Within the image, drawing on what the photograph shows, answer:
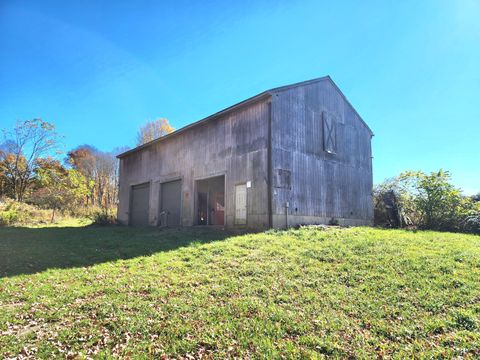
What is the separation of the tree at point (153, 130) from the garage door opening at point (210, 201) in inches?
817

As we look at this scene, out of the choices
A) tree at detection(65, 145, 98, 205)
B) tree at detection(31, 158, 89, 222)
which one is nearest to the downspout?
tree at detection(31, 158, 89, 222)

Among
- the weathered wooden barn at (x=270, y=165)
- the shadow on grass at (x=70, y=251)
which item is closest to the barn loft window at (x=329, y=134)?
the weathered wooden barn at (x=270, y=165)

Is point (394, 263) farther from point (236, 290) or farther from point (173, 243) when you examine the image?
point (173, 243)

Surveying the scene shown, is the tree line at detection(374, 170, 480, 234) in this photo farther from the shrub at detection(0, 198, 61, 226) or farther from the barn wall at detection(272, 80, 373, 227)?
the shrub at detection(0, 198, 61, 226)

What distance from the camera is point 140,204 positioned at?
20.8 meters

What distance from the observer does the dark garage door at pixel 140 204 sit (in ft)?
66.4

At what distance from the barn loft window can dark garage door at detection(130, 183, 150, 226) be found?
11734mm

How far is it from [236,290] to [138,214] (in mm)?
16465

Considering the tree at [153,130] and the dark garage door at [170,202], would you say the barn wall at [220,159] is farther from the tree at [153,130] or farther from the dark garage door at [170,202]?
the tree at [153,130]

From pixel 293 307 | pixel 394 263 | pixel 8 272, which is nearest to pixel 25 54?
pixel 8 272

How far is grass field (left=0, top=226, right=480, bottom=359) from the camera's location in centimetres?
407

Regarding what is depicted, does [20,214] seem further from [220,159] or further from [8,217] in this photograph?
[220,159]

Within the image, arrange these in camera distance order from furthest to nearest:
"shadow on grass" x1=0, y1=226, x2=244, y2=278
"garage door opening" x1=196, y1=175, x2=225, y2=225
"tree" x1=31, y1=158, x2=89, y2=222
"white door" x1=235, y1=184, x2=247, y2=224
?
"tree" x1=31, y1=158, x2=89, y2=222
"garage door opening" x1=196, y1=175, x2=225, y2=225
"white door" x1=235, y1=184, x2=247, y2=224
"shadow on grass" x1=0, y1=226, x2=244, y2=278

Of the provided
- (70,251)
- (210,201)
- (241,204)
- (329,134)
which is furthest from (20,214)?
(329,134)
